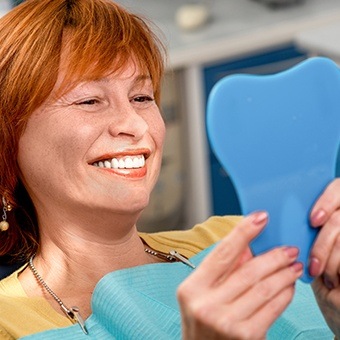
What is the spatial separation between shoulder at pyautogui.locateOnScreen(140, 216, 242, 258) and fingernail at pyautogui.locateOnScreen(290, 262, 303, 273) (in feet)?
1.98

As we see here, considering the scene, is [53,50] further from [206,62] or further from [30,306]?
[206,62]

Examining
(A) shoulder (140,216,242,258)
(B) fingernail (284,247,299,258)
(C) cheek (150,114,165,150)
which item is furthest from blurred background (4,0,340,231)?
(B) fingernail (284,247,299,258)

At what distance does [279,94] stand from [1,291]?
2.18 ft

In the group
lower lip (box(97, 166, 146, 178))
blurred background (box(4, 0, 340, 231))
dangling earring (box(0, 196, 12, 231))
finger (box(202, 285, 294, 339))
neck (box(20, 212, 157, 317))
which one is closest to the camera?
finger (box(202, 285, 294, 339))

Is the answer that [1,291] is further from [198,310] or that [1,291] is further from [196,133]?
[196,133]

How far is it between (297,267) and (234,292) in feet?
0.36

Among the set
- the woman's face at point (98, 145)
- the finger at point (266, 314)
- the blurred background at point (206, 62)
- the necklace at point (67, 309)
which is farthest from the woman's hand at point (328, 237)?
the blurred background at point (206, 62)

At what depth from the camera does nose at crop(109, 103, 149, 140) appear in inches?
63.9

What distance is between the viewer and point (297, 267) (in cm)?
130

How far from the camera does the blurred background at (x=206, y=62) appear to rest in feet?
11.7

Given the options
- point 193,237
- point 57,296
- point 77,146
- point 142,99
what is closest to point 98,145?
point 77,146

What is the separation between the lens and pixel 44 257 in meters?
1.81

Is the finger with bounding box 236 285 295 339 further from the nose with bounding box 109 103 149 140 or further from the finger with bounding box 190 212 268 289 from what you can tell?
the nose with bounding box 109 103 149 140

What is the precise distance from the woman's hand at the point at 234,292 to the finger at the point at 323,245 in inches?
4.4
